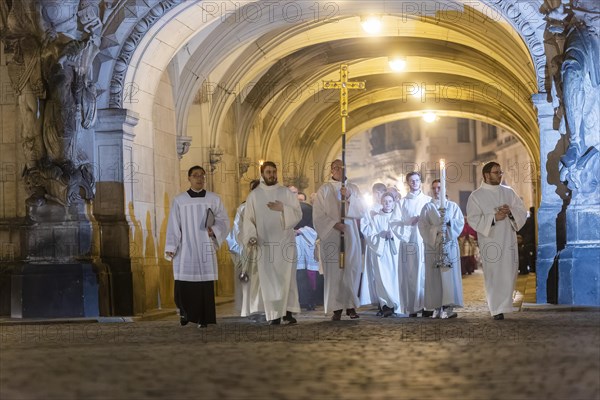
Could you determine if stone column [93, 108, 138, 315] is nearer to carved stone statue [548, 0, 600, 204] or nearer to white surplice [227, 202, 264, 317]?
white surplice [227, 202, 264, 317]

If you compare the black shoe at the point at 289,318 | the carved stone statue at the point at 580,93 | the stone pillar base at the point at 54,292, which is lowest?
→ the black shoe at the point at 289,318

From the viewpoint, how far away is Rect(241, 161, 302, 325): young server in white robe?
13586 millimetres

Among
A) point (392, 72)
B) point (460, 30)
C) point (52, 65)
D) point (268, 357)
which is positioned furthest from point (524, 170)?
point (268, 357)

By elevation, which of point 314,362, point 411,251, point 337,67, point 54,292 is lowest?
point 314,362

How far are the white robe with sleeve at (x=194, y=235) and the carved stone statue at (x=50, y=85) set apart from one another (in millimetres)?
2638

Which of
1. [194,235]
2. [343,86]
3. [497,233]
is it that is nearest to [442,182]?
[497,233]

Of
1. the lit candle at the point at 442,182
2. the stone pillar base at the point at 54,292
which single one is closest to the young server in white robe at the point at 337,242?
the lit candle at the point at 442,182

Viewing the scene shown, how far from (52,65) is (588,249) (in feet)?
22.2

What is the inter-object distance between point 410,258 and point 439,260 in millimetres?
973

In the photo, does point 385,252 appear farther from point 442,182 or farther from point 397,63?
point 397,63

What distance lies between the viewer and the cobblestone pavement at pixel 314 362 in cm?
685

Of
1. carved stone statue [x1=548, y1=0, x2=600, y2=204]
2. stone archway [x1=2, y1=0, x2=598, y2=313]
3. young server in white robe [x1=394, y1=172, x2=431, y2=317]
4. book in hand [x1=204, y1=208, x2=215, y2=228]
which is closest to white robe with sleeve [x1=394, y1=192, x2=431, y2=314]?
young server in white robe [x1=394, y1=172, x2=431, y2=317]

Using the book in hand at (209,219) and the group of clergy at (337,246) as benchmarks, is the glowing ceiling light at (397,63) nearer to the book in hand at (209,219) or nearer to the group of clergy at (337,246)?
the group of clergy at (337,246)

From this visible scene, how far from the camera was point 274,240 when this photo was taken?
13844 millimetres
